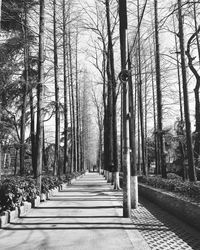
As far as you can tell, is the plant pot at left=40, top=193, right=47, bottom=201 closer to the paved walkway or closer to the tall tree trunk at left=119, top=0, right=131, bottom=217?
the paved walkway

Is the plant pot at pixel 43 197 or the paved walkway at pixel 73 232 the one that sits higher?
the plant pot at pixel 43 197

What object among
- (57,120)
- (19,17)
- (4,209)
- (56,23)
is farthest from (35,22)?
(4,209)

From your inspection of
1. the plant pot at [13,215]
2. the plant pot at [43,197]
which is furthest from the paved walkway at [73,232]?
the plant pot at [43,197]

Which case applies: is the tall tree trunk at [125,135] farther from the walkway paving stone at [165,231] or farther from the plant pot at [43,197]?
the plant pot at [43,197]

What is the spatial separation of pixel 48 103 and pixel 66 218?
12.0 meters

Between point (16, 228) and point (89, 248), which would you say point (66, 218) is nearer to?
point (16, 228)

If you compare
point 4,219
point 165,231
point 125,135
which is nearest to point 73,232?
point 4,219

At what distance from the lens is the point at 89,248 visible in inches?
233

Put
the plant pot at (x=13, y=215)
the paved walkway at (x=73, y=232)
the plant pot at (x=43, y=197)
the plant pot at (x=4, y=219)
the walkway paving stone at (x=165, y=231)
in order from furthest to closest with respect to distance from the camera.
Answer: the plant pot at (x=43, y=197) → the plant pot at (x=13, y=215) → the plant pot at (x=4, y=219) → the walkway paving stone at (x=165, y=231) → the paved walkway at (x=73, y=232)

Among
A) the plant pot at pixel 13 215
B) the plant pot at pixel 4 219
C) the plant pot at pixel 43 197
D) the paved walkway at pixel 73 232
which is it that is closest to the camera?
the paved walkway at pixel 73 232

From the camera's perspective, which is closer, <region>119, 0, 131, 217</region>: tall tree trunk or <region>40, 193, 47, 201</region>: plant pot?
<region>119, 0, 131, 217</region>: tall tree trunk

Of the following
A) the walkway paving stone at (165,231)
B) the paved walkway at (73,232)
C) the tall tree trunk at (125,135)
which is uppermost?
the tall tree trunk at (125,135)

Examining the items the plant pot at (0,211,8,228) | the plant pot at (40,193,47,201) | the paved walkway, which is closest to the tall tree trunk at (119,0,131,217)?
the paved walkway

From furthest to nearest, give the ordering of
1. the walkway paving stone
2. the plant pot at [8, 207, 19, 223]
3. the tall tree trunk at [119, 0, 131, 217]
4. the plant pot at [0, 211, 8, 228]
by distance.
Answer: the tall tree trunk at [119, 0, 131, 217]
the plant pot at [8, 207, 19, 223]
the plant pot at [0, 211, 8, 228]
the walkway paving stone
